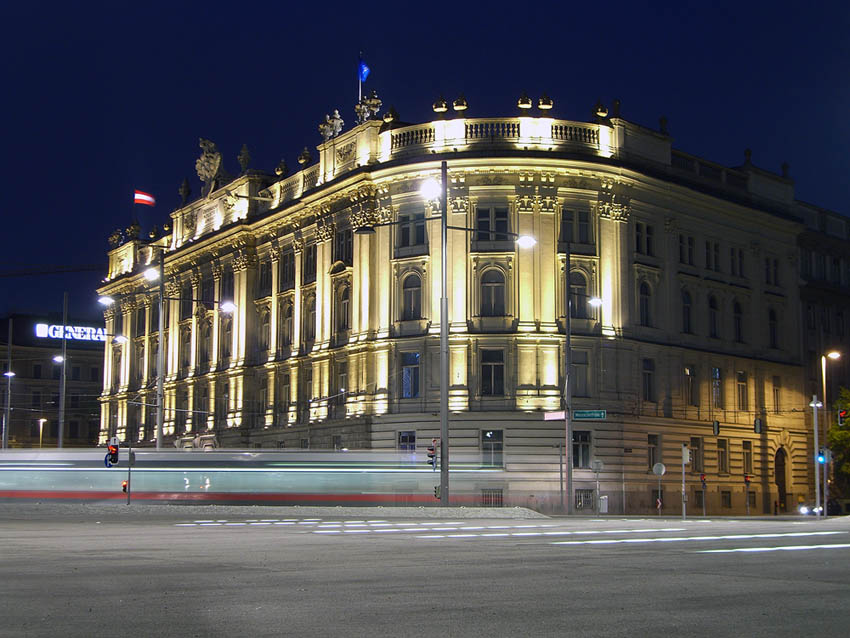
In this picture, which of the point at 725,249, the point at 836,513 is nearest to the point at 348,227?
the point at 725,249

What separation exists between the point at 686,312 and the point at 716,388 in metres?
4.45

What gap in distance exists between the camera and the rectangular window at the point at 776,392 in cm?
6764

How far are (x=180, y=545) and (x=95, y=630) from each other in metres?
10.3

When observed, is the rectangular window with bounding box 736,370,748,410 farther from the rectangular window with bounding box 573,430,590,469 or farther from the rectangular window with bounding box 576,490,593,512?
the rectangular window with bounding box 576,490,593,512

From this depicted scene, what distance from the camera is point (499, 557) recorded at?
16.1 m

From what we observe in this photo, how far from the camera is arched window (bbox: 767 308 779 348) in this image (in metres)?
68.8

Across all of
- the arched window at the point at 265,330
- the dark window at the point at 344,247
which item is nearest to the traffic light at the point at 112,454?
the dark window at the point at 344,247

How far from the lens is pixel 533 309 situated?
5647 cm

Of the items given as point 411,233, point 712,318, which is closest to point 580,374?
point 411,233

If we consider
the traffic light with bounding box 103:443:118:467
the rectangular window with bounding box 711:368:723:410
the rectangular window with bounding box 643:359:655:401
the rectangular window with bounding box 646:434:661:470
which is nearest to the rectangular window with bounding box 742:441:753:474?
the rectangular window with bounding box 711:368:723:410

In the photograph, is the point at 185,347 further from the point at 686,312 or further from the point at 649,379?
the point at 686,312

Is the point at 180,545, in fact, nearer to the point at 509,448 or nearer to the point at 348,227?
the point at 509,448

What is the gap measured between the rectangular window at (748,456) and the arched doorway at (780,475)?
219cm

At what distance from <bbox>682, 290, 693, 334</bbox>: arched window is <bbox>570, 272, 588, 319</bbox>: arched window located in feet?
26.0
